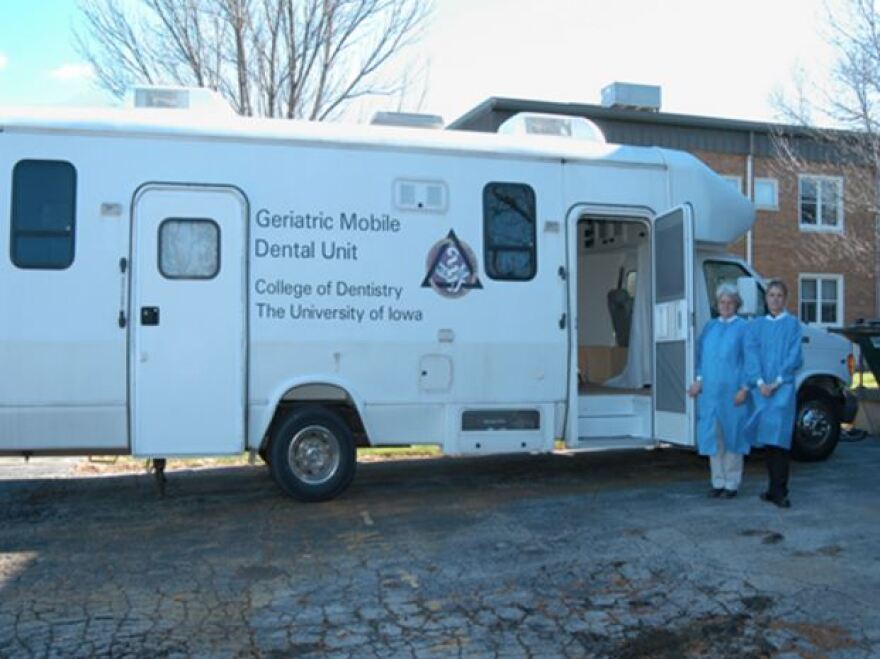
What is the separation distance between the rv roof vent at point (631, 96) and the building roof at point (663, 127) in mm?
313

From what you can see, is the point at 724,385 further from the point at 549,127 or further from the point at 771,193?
the point at 771,193

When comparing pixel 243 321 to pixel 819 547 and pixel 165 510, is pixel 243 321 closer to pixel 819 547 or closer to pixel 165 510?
pixel 165 510

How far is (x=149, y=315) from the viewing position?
265 inches

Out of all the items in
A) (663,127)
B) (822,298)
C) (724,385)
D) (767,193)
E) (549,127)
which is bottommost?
(724,385)

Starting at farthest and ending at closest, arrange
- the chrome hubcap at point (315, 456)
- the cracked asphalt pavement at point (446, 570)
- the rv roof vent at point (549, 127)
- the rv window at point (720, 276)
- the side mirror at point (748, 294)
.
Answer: the rv window at point (720, 276) → the side mirror at point (748, 294) → the rv roof vent at point (549, 127) → the chrome hubcap at point (315, 456) → the cracked asphalt pavement at point (446, 570)

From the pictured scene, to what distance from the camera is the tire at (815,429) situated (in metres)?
9.09

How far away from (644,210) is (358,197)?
8.73 feet

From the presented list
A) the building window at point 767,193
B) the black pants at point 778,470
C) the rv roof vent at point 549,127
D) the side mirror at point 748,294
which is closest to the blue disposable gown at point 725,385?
the black pants at point 778,470

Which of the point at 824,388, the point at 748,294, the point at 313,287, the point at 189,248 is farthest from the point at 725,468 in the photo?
the point at 189,248

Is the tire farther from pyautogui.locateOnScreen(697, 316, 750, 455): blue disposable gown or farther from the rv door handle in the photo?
the rv door handle

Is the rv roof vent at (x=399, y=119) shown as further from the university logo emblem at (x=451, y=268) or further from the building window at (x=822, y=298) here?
the building window at (x=822, y=298)

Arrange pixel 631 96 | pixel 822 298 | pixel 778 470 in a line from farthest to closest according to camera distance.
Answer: pixel 822 298, pixel 631 96, pixel 778 470

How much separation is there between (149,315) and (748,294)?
5.36 meters

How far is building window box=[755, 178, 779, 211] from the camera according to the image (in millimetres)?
23594
